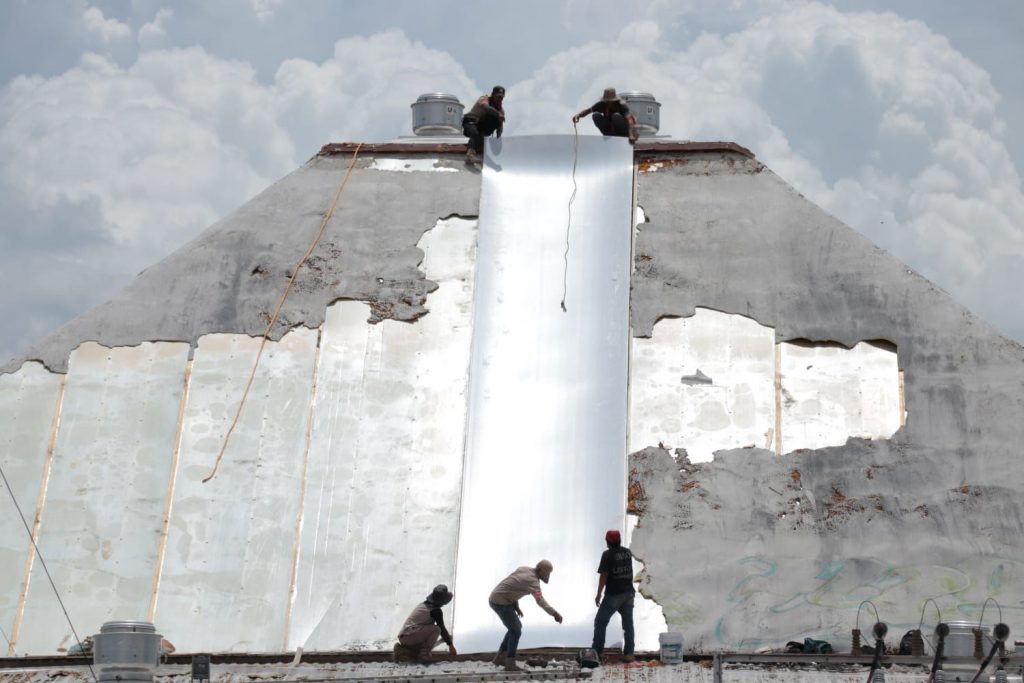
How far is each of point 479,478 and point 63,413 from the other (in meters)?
4.09

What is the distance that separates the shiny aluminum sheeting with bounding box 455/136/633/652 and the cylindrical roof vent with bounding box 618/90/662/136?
5.00 feet

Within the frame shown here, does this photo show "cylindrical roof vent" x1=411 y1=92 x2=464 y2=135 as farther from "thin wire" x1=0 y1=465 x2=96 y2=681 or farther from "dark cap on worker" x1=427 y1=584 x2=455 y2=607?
"dark cap on worker" x1=427 y1=584 x2=455 y2=607

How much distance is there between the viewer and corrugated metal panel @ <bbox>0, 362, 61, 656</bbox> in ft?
51.8

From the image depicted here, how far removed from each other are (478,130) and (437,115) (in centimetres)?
238

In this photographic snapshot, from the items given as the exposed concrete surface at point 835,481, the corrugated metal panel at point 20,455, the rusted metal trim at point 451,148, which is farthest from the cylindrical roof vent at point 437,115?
the corrugated metal panel at point 20,455

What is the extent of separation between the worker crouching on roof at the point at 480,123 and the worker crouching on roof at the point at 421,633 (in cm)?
699

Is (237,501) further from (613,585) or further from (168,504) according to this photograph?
(613,585)

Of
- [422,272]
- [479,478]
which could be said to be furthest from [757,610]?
[422,272]

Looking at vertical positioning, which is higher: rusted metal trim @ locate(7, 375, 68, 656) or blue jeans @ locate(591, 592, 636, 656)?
rusted metal trim @ locate(7, 375, 68, 656)

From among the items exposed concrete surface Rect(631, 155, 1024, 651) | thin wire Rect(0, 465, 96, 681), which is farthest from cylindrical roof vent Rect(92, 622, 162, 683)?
exposed concrete surface Rect(631, 155, 1024, 651)

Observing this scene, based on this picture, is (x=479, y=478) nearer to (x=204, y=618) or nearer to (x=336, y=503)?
(x=336, y=503)

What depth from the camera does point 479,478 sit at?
1622cm

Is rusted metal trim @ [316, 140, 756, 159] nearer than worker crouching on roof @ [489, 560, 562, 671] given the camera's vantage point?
No

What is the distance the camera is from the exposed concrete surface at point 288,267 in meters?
17.3
